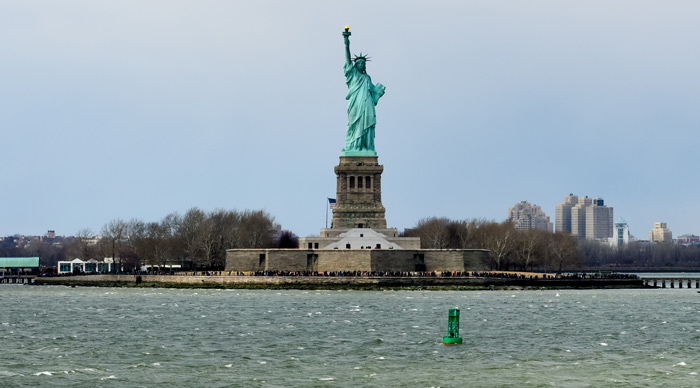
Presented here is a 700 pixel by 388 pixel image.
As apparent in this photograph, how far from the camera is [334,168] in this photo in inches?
4247

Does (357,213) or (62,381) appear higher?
(357,213)

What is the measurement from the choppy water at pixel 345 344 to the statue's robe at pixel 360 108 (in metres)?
32.9

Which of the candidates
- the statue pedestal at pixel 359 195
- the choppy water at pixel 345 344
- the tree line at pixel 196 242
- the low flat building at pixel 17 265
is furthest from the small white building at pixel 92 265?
the choppy water at pixel 345 344

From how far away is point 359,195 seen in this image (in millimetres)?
106688

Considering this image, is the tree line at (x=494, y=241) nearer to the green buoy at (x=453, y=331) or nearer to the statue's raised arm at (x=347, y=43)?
the statue's raised arm at (x=347, y=43)

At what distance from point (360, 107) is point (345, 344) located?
6260cm

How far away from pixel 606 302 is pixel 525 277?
21.7 m

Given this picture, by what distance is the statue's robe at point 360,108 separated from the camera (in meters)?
107

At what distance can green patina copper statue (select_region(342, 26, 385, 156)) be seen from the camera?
352 ft

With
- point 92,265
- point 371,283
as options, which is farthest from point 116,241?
point 371,283

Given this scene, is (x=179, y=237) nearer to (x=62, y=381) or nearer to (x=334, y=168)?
(x=334, y=168)

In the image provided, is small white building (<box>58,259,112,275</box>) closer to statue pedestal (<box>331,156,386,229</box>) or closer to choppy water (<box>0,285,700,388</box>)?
statue pedestal (<box>331,156,386,229</box>)

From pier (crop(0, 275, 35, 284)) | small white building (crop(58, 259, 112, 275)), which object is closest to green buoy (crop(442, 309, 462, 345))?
pier (crop(0, 275, 35, 284))

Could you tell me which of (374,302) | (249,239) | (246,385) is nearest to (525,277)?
(374,302)
